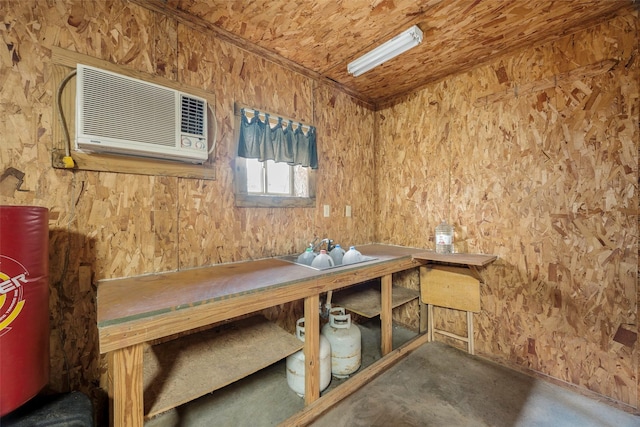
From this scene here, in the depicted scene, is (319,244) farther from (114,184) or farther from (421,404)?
(114,184)

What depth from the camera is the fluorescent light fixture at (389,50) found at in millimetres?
1775

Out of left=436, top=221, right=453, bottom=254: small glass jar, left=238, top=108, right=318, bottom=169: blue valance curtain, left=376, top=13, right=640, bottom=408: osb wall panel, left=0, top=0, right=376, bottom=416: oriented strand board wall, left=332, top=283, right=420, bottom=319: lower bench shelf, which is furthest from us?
left=436, top=221, right=453, bottom=254: small glass jar

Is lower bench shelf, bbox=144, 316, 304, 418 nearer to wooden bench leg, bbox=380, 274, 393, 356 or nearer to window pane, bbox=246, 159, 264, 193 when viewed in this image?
wooden bench leg, bbox=380, 274, 393, 356

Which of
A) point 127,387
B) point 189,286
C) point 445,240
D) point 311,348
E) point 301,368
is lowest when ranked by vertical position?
point 301,368

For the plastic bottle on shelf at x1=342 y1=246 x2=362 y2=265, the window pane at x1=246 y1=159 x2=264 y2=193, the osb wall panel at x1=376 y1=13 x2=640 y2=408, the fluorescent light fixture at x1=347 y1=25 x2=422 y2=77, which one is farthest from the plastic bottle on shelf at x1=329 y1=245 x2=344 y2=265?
the fluorescent light fixture at x1=347 y1=25 x2=422 y2=77

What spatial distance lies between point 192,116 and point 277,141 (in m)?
0.70

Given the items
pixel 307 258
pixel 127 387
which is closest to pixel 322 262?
pixel 307 258

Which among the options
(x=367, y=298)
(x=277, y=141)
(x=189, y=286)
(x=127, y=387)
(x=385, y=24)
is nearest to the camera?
(x=127, y=387)

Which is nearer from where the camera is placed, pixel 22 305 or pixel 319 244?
pixel 22 305

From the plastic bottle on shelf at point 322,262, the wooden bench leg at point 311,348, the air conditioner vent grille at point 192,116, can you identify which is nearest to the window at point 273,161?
the air conditioner vent grille at point 192,116

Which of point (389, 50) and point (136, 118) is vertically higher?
point (389, 50)

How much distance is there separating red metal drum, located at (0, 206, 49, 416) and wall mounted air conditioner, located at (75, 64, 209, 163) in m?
0.48

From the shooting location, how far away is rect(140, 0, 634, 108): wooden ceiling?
161cm

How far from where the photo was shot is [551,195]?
1952 mm
